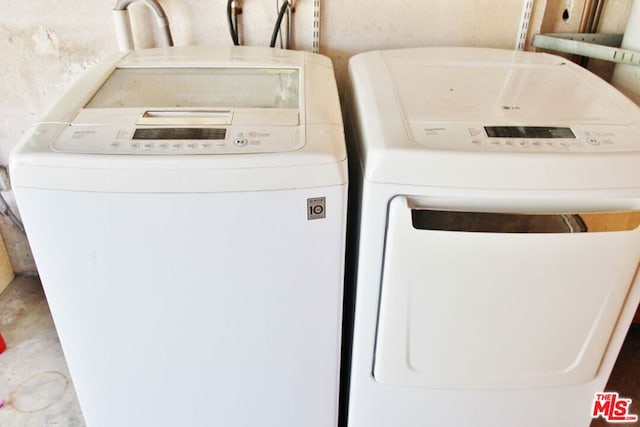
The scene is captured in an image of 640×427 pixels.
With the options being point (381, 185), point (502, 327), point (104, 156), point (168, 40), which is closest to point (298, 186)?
point (381, 185)

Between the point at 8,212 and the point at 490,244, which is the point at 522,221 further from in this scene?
the point at 8,212

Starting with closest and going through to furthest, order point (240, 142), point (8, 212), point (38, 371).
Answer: point (240, 142)
point (38, 371)
point (8, 212)

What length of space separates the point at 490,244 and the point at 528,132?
229mm

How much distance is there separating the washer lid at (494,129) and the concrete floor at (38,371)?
104 centimetres

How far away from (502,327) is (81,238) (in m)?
0.87

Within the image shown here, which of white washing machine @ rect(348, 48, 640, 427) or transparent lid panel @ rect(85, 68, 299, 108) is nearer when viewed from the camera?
white washing machine @ rect(348, 48, 640, 427)

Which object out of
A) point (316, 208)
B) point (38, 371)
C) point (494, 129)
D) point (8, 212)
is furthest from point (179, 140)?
point (8, 212)

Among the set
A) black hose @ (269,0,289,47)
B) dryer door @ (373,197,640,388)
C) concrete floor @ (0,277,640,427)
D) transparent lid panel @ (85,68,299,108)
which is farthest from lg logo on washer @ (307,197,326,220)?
concrete floor @ (0,277,640,427)

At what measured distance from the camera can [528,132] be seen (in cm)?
91

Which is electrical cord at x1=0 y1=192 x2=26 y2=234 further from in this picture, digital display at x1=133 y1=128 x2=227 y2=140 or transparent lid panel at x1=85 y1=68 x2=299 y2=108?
digital display at x1=133 y1=128 x2=227 y2=140

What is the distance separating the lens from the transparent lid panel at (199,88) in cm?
105

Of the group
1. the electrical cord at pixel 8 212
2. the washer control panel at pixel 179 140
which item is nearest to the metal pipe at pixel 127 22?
the washer control panel at pixel 179 140

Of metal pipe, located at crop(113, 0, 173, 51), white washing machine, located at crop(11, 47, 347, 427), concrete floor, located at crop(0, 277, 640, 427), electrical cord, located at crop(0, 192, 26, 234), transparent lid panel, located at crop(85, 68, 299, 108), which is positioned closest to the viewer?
white washing machine, located at crop(11, 47, 347, 427)

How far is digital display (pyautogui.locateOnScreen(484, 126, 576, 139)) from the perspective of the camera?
35.3 inches
